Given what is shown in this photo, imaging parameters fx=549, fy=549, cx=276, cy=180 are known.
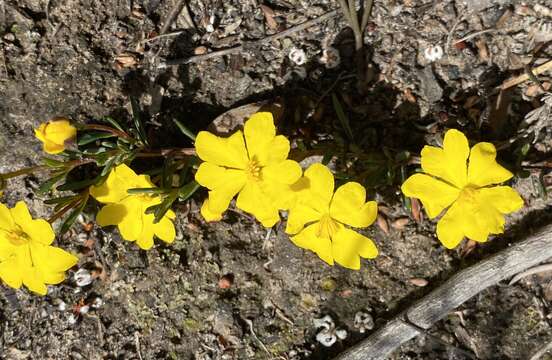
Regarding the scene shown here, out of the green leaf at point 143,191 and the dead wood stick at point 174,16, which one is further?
the dead wood stick at point 174,16

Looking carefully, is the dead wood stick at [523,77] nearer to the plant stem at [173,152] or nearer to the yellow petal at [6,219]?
the plant stem at [173,152]

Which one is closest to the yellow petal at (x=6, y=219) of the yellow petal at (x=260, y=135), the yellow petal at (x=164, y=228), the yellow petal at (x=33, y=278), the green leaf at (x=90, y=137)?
the yellow petal at (x=33, y=278)

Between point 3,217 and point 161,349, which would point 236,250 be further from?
point 3,217

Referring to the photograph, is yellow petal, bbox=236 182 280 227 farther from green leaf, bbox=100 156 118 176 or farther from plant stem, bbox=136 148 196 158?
green leaf, bbox=100 156 118 176

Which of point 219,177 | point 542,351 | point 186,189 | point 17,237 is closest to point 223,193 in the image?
point 219,177

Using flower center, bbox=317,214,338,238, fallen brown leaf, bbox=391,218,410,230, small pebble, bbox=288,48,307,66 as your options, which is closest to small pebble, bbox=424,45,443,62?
small pebble, bbox=288,48,307,66
